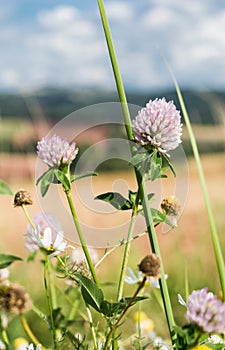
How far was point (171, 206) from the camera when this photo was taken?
1.95 ft

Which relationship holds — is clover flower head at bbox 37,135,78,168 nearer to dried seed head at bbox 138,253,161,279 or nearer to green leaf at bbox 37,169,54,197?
green leaf at bbox 37,169,54,197

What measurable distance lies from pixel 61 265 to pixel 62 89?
12.2 metres

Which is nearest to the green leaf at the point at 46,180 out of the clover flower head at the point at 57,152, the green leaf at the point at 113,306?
the clover flower head at the point at 57,152

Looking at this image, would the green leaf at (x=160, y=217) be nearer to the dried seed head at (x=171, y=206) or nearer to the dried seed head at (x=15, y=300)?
the dried seed head at (x=171, y=206)

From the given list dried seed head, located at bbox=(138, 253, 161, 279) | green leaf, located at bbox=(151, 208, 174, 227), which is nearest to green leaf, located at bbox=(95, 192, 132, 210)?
green leaf, located at bbox=(151, 208, 174, 227)

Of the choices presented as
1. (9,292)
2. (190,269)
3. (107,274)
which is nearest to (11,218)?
(107,274)

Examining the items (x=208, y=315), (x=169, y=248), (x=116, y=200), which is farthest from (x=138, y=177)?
(x=169, y=248)

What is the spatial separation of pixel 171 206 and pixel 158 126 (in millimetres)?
100

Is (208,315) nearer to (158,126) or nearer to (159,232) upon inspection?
(158,126)

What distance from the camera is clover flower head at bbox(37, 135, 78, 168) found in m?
0.54

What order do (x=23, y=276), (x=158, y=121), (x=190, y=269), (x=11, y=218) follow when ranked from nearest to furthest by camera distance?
(x=158, y=121) < (x=23, y=276) < (x=190, y=269) < (x=11, y=218)

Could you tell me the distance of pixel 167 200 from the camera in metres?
0.60

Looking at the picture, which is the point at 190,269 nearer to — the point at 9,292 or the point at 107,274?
the point at 107,274

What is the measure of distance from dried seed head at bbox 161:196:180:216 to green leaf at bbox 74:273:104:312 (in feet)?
0.41
